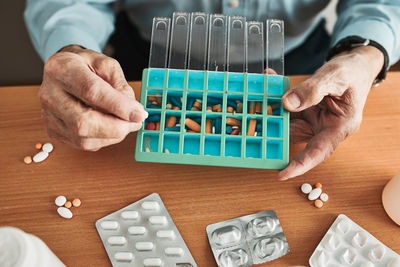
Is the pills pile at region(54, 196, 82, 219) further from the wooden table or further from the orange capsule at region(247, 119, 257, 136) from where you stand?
the orange capsule at region(247, 119, 257, 136)

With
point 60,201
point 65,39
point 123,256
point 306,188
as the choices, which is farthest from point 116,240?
point 65,39

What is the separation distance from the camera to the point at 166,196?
0.73 metres

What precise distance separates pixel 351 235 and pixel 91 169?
519 mm

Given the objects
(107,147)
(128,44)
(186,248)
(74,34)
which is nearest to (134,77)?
(128,44)

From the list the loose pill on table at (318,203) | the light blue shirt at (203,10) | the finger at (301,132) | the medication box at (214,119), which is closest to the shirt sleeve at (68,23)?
the light blue shirt at (203,10)

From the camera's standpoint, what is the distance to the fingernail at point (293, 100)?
67 cm

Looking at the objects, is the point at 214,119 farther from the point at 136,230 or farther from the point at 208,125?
the point at 136,230

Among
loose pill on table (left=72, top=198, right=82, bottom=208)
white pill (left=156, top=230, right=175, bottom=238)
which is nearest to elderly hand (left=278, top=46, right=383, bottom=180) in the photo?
white pill (left=156, top=230, right=175, bottom=238)

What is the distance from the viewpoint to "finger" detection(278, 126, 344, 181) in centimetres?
69

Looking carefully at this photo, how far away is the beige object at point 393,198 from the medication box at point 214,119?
22 centimetres

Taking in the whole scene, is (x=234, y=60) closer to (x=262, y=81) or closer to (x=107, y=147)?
(x=262, y=81)

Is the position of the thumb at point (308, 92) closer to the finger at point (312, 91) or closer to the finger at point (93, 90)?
the finger at point (312, 91)

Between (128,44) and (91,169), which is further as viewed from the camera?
(128,44)

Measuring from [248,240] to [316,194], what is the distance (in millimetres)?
162
